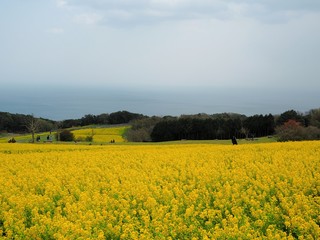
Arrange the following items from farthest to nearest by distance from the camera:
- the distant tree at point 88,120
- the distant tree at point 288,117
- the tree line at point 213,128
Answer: the distant tree at point 88,120, the distant tree at point 288,117, the tree line at point 213,128

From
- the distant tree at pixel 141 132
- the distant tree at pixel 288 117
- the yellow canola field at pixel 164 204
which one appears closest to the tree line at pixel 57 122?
the distant tree at pixel 141 132

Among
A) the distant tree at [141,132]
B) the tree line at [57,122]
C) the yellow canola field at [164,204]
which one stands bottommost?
the yellow canola field at [164,204]

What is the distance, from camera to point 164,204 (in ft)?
29.4

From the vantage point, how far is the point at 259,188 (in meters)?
9.91

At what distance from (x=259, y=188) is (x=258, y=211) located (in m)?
2.38

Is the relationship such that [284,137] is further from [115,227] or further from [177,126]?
[115,227]

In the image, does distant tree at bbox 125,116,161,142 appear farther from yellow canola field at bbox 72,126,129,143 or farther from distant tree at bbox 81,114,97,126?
distant tree at bbox 81,114,97,126

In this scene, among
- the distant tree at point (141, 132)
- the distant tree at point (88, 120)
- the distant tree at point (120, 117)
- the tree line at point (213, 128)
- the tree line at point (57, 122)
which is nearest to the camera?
the distant tree at point (141, 132)

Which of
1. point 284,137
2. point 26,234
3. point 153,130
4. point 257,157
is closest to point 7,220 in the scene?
point 26,234

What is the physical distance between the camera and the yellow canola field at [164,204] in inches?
271

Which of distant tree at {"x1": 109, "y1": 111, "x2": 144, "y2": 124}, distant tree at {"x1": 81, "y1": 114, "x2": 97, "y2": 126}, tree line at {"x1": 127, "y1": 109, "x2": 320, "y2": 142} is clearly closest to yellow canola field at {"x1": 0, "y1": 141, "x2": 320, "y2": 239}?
tree line at {"x1": 127, "y1": 109, "x2": 320, "y2": 142}

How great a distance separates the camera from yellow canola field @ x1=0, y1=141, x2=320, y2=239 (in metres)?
6.88

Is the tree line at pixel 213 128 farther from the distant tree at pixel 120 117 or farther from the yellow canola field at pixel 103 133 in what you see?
the distant tree at pixel 120 117

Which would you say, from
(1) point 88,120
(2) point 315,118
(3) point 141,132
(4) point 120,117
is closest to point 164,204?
(3) point 141,132
